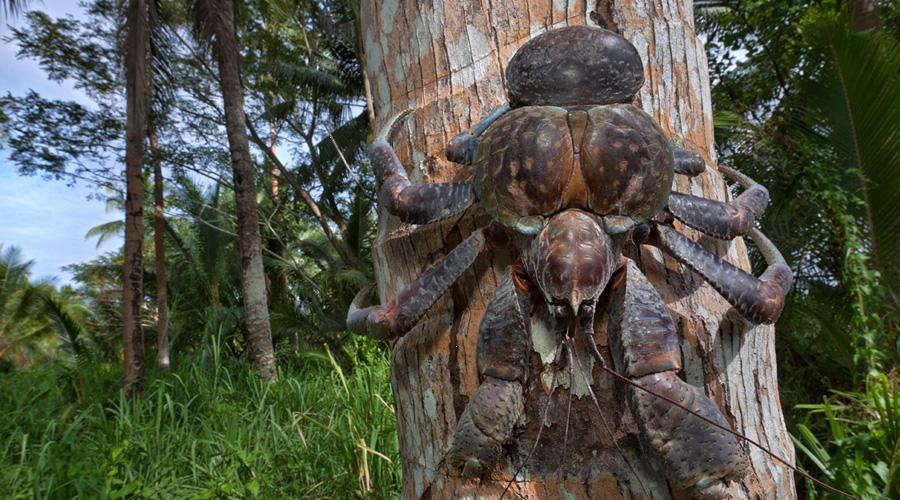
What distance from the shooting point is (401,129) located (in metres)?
1.27

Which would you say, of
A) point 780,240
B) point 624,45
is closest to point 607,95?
point 624,45

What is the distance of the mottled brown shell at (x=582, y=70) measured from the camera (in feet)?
3.26

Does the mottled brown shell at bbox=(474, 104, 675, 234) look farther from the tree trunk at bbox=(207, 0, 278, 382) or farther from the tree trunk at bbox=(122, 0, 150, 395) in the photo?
the tree trunk at bbox=(122, 0, 150, 395)

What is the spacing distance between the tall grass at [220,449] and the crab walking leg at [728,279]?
1.93 m

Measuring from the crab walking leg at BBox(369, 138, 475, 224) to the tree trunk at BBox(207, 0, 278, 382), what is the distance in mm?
5395

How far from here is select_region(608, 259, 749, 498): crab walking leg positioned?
845mm

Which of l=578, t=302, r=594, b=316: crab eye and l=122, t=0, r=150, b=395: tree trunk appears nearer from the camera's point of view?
l=578, t=302, r=594, b=316: crab eye

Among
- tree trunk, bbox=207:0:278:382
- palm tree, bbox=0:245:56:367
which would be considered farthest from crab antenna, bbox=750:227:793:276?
palm tree, bbox=0:245:56:367

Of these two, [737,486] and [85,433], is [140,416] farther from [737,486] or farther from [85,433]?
[737,486]

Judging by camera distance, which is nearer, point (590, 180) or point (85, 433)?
point (590, 180)

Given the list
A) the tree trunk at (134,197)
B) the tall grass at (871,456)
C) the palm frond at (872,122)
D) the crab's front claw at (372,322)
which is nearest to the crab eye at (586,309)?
the crab's front claw at (372,322)

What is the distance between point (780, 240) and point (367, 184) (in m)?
10.4

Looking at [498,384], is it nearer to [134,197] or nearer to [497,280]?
[497,280]

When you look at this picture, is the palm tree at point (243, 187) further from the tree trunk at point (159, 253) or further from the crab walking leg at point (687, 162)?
the crab walking leg at point (687, 162)
